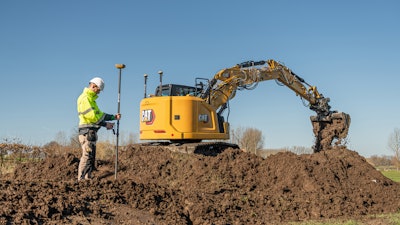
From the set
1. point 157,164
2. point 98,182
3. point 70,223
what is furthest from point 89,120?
point 157,164

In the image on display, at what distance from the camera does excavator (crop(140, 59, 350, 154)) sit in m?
13.1

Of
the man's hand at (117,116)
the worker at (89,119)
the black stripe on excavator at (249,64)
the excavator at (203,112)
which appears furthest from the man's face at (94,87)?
the black stripe on excavator at (249,64)

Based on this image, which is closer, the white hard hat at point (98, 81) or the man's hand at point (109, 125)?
the white hard hat at point (98, 81)

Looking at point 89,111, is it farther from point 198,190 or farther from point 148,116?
point 148,116

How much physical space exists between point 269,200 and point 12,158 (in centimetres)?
891

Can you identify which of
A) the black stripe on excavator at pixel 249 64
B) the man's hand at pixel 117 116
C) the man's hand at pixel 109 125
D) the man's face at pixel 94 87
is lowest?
the man's hand at pixel 109 125

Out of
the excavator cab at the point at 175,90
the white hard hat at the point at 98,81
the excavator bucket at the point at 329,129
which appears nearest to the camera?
the white hard hat at the point at 98,81

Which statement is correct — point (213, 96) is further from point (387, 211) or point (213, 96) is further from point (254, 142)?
point (254, 142)

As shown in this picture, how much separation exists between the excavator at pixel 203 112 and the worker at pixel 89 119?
491 cm

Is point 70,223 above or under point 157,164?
under

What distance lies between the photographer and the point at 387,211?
9.87 meters

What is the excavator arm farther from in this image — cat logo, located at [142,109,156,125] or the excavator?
cat logo, located at [142,109,156,125]

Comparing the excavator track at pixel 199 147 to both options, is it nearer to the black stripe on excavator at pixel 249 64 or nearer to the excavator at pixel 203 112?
the excavator at pixel 203 112

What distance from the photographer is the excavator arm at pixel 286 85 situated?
48.7 feet
